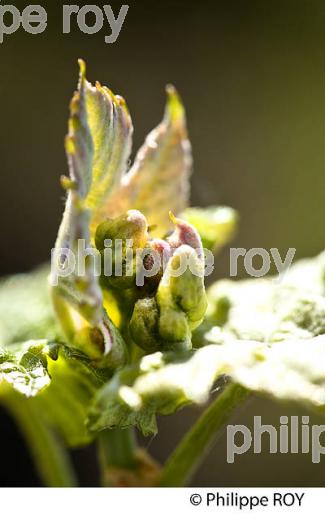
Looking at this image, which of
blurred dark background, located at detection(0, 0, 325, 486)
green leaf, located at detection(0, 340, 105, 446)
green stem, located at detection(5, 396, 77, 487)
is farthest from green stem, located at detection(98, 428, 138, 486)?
blurred dark background, located at detection(0, 0, 325, 486)

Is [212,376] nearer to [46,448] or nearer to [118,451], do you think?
[118,451]

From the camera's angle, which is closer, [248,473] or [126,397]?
[126,397]

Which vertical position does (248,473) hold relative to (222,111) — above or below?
below

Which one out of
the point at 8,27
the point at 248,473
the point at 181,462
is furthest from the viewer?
the point at 8,27

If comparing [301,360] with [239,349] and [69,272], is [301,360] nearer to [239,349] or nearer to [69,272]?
[239,349]

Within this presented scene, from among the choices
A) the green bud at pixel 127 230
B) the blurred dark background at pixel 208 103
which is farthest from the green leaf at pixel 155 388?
the blurred dark background at pixel 208 103

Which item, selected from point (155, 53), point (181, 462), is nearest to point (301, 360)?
point (181, 462)

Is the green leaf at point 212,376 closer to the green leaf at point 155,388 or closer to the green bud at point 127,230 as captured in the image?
the green leaf at point 155,388

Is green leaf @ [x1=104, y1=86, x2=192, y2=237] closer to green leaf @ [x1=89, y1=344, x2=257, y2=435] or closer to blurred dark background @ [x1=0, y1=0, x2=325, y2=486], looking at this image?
green leaf @ [x1=89, y1=344, x2=257, y2=435]
